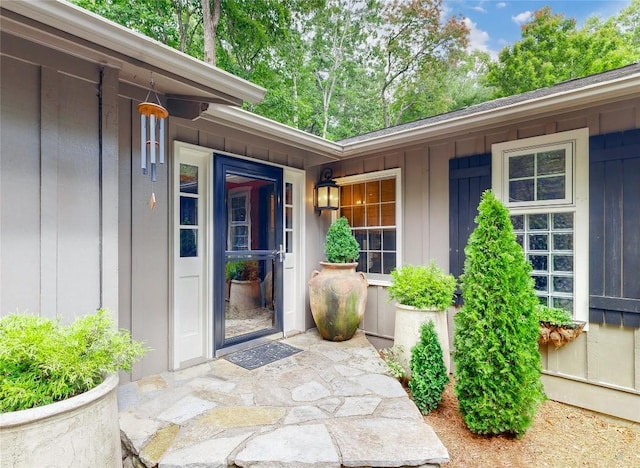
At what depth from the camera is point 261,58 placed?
9.54 meters

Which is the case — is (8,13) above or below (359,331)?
above

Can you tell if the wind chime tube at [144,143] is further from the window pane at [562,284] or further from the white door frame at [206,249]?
the window pane at [562,284]

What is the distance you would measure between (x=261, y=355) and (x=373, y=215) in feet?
7.47

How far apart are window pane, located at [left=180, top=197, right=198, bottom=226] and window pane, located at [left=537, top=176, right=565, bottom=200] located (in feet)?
11.1

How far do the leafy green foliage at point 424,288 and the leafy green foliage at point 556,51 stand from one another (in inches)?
419

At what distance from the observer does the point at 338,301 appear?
3650mm

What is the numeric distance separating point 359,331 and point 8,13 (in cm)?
415

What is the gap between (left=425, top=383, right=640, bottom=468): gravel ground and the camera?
2.22 meters

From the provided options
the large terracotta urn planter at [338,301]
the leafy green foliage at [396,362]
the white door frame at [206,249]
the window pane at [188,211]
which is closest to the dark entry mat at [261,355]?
the white door frame at [206,249]

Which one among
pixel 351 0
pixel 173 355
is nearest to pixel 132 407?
pixel 173 355

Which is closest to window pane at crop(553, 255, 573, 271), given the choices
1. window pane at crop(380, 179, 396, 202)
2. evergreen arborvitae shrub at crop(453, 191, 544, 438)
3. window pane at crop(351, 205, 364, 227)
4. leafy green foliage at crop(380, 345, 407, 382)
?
evergreen arborvitae shrub at crop(453, 191, 544, 438)

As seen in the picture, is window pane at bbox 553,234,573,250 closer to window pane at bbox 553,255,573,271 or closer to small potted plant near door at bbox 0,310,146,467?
window pane at bbox 553,255,573,271

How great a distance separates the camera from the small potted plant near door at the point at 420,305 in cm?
311

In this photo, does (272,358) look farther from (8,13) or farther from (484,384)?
(8,13)
